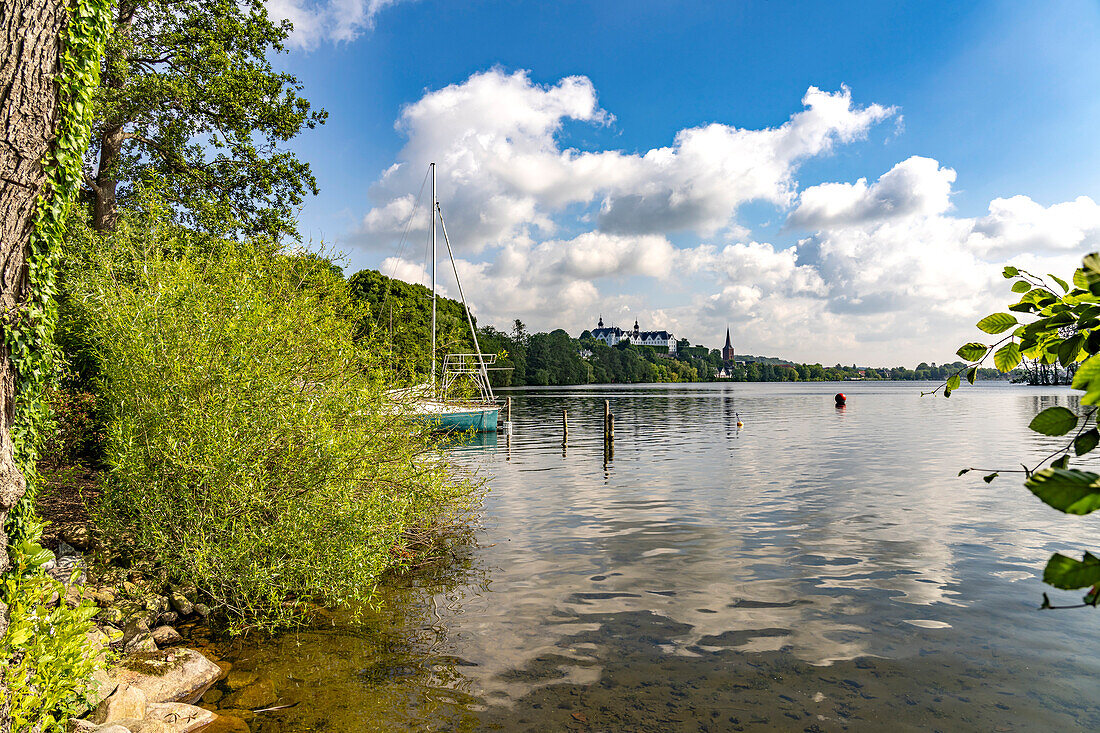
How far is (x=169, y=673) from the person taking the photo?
8.42 metres

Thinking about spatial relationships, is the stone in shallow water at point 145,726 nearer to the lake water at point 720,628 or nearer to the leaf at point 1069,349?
the lake water at point 720,628

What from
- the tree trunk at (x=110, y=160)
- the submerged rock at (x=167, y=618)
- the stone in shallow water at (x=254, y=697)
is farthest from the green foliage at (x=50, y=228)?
the tree trunk at (x=110, y=160)

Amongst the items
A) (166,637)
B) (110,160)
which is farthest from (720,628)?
(110,160)

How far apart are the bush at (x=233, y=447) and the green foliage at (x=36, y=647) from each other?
3.39 metres

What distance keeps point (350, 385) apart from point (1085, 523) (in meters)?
20.7

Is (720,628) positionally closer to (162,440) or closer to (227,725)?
(227,725)

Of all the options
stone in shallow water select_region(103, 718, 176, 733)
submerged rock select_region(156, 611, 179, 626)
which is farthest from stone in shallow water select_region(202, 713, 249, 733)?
submerged rock select_region(156, 611, 179, 626)

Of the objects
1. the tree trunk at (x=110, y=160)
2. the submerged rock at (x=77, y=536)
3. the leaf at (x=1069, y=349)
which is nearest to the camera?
the leaf at (x=1069, y=349)

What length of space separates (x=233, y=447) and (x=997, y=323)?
9.77 metres

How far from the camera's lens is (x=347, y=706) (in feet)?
27.8

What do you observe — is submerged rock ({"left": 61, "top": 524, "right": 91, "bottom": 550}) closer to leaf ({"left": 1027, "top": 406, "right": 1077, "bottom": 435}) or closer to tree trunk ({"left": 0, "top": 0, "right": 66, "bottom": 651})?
tree trunk ({"left": 0, "top": 0, "right": 66, "bottom": 651})

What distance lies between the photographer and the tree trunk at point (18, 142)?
5.30 metres

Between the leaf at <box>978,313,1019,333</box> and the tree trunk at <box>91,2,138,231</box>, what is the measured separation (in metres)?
23.9

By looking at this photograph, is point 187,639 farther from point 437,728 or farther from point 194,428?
point 437,728
